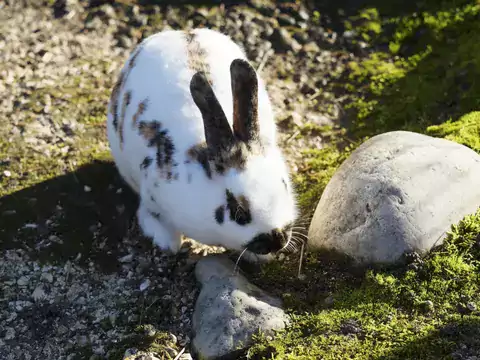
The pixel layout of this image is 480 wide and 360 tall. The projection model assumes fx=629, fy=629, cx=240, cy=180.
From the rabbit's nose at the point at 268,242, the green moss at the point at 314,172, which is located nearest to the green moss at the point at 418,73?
the green moss at the point at 314,172

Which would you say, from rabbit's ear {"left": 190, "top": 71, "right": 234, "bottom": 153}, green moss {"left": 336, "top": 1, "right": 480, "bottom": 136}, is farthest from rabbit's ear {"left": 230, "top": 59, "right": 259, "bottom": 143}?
green moss {"left": 336, "top": 1, "right": 480, "bottom": 136}

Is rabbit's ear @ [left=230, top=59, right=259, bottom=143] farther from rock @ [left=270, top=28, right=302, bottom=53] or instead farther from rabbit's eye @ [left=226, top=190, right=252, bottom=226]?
rock @ [left=270, top=28, right=302, bottom=53]

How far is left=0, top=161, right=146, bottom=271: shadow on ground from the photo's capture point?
4.99 meters

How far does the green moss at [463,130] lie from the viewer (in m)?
5.09

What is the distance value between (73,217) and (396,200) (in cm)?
267

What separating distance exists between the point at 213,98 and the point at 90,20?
418 centimetres

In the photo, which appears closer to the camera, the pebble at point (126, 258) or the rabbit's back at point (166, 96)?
the rabbit's back at point (166, 96)

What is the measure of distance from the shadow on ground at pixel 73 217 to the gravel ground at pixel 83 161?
0.4 inches

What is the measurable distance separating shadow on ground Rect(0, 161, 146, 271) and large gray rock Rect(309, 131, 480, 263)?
5.12 ft

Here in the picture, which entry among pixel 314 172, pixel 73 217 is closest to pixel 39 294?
pixel 73 217

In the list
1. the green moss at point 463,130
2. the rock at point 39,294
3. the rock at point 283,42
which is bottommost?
the rock at point 39,294

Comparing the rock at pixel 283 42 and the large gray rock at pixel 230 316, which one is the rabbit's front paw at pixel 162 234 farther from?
the rock at pixel 283 42

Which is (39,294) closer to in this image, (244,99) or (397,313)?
(244,99)

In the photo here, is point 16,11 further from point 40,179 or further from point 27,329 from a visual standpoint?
point 27,329
